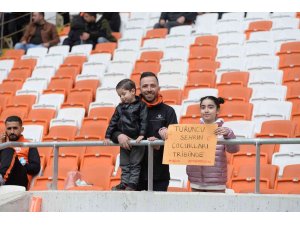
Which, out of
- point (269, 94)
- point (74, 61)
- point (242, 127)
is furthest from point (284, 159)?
point (74, 61)

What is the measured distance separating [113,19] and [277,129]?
6518 mm

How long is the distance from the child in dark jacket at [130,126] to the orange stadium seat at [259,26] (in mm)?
6422

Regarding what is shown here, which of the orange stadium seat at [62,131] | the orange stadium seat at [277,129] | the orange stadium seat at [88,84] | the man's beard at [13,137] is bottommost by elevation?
the man's beard at [13,137]

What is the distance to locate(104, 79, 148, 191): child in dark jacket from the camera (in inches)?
287

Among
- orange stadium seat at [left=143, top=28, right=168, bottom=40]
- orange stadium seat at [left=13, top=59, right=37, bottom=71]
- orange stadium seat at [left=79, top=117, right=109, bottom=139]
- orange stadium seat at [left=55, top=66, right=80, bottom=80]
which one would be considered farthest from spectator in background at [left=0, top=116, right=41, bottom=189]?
orange stadium seat at [left=143, top=28, right=168, bottom=40]

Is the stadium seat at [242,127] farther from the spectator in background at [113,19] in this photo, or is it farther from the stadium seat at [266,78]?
the spectator in background at [113,19]

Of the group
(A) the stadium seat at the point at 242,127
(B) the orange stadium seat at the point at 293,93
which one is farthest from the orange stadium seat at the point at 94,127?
(B) the orange stadium seat at the point at 293,93

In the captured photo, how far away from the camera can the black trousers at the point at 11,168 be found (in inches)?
327

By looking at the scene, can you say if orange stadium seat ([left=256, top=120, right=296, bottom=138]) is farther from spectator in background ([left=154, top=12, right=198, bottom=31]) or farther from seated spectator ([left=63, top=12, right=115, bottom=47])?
seated spectator ([left=63, top=12, right=115, bottom=47])

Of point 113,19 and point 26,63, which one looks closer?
point 26,63

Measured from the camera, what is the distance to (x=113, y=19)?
15.4 m

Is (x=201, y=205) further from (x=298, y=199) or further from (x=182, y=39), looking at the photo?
(x=182, y=39)

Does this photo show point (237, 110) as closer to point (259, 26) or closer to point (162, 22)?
point (259, 26)

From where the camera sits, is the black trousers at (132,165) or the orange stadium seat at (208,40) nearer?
the black trousers at (132,165)
